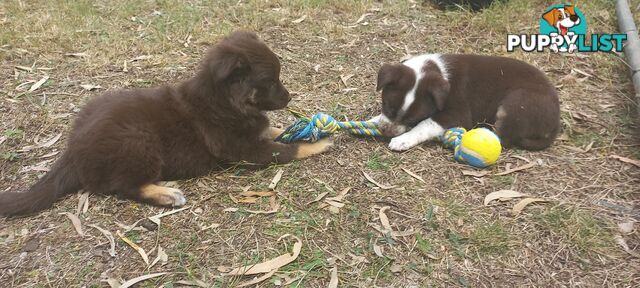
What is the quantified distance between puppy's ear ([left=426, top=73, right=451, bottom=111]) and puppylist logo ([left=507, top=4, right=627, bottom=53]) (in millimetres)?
2230

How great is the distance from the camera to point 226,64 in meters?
3.50

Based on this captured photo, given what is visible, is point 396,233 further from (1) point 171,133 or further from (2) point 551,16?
(2) point 551,16

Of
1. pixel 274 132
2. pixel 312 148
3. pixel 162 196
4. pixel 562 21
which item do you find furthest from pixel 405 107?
pixel 562 21

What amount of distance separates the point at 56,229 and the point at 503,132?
12.8ft

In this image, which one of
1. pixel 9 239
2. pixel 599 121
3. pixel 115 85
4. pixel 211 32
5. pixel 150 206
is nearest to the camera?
pixel 9 239

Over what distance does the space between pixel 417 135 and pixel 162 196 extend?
2337 mm

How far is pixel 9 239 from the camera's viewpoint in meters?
3.43

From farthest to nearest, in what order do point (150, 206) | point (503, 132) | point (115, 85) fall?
point (115, 85), point (503, 132), point (150, 206)

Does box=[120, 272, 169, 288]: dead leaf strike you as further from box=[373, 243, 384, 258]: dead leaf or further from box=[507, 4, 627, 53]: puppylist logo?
box=[507, 4, 627, 53]: puppylist logo

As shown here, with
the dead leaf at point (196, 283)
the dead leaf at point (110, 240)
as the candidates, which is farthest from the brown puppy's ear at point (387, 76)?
the dead leaf at point (110, 240)

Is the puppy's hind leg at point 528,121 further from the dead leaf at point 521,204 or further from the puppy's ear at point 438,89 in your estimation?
the dead leaf at point 521,204

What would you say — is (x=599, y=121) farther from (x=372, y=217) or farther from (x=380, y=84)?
(x=372, y=217)

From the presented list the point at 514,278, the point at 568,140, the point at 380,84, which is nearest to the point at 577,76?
the point at 568,140

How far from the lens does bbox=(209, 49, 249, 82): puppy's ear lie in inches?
138
